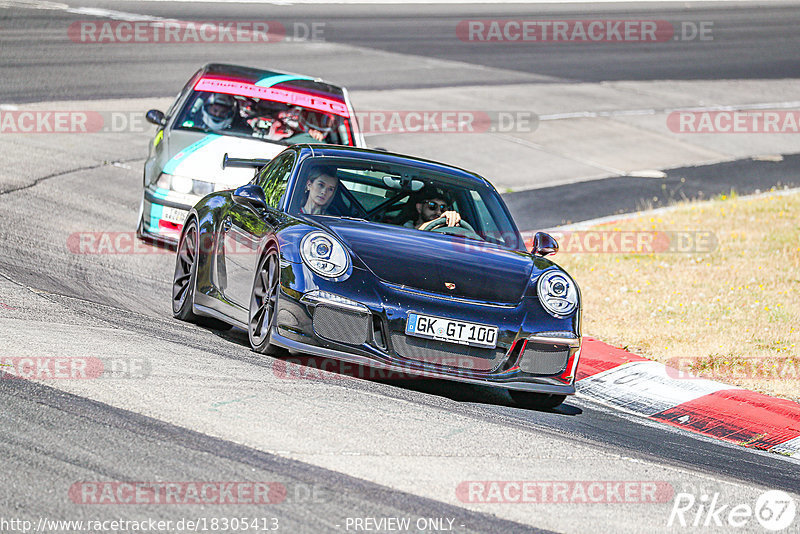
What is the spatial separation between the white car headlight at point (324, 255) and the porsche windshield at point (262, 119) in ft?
16.1

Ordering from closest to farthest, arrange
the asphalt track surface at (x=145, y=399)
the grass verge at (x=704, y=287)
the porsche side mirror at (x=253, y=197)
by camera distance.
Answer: the asphalt track surface at (x=145, y=399)
the porsche side mirror at (x=253, y=197)
the grass verge at (x=704, y=287)

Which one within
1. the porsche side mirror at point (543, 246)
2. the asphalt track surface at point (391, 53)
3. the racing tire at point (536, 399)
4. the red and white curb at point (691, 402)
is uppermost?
the asphalt track surface at point (391, 53)

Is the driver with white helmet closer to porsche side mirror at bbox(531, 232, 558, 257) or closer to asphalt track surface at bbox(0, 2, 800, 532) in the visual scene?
asphalt track surface at bbox(0, 2, 800, 532)

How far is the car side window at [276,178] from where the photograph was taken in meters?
7.96

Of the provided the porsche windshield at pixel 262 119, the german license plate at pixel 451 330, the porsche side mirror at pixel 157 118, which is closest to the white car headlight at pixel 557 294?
the german license plate at pixel 451 330

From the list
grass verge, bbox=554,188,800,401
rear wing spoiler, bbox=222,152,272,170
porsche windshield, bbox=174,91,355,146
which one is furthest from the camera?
porsche windshield, bbox=174,91,355,146

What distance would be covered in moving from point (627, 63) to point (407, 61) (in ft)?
19.2

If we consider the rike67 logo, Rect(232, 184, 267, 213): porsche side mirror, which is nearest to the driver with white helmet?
Rect(232, 184, 267, 213): porsche side mirror

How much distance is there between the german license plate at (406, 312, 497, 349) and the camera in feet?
21.6

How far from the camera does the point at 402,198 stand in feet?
26.3

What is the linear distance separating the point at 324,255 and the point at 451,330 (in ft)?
2.70

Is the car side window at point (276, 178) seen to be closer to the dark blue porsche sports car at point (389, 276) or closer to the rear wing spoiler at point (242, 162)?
the dark blue porsche sports car at point (389, 276)

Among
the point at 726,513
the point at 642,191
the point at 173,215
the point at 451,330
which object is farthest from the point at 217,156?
the point at 642,191

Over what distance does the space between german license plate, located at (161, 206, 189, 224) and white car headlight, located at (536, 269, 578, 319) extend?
441 cm
